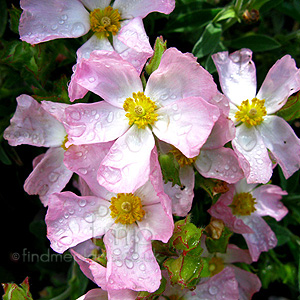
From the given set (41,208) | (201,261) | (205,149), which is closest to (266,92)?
(205,149)

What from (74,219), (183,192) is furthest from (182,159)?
(74,219)

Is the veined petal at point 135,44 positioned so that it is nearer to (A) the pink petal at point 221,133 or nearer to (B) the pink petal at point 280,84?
(A) the pink petal at point 221,133

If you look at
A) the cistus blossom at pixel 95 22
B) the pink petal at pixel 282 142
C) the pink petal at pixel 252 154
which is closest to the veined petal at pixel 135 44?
the cistus blossom at pixel 95 22

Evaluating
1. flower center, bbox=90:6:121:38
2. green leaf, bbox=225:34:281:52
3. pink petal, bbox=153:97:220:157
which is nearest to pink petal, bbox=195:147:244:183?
pink petal, bbox=153:97:220:157

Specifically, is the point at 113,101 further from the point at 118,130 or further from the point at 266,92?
the point at 266,92

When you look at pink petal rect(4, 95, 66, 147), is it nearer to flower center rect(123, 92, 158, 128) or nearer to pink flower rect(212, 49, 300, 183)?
flower center rect(123, 92, 158, 128)

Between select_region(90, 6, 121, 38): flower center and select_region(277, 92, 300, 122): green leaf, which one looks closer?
select_region(277, 92, 300, 122): green leaf

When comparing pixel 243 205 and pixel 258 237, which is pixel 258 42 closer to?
pixel 243 205
